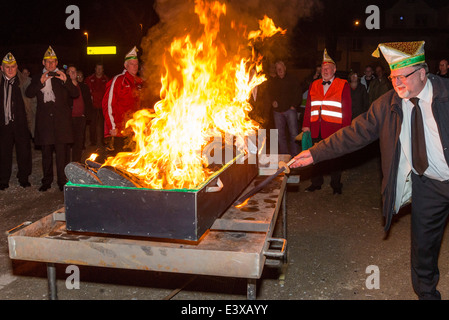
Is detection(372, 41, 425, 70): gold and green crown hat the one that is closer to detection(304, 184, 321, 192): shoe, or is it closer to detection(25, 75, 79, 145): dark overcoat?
detection(304, 184, 321, 192): shoe

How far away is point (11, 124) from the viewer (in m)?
7.68

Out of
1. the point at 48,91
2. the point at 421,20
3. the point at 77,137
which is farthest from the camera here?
the point at 421,20

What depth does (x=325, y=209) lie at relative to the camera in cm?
679

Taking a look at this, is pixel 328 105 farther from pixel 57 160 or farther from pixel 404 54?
pixel 57 160

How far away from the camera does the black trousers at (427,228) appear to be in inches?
136

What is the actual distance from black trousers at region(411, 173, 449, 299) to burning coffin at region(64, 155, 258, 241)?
1732 mm

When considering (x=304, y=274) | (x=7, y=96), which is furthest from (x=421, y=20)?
(x=304, y=274)

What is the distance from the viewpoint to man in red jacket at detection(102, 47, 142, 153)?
255 inches

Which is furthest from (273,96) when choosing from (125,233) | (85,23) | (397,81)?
(85,23)

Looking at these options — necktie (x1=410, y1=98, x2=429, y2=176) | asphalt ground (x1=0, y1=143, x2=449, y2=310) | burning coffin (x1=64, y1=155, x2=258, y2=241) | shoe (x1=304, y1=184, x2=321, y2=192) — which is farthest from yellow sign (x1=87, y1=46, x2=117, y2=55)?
necktie (x1=410, y1=98, x2=429, y2=176)

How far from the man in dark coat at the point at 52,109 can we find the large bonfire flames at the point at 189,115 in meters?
3.73

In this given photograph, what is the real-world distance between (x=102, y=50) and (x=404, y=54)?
29850 mm

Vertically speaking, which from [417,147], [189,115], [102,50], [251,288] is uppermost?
[102,50]

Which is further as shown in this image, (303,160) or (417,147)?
(303,160)
